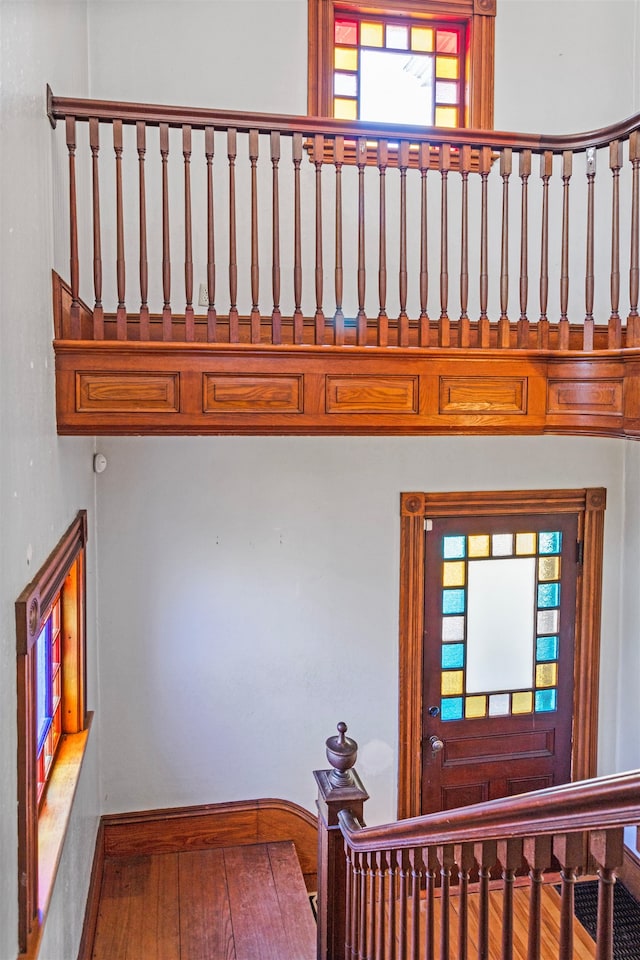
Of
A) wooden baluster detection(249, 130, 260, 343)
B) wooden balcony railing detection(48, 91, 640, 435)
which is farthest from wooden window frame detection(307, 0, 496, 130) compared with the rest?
wooden baluster detection(249, 130, 260, 343)

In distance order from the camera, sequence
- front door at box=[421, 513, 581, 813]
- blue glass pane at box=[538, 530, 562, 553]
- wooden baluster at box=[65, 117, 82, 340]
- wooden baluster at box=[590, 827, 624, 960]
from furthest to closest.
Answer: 1. blue glass pane at box=[538, 530, 562, 553]
2. front door at box=[421, 513, 581, 813]
3. wooden baluster at box=[65, 117, 82, 340]
4. wooden baluster at box=[590, 827, 624, 960]

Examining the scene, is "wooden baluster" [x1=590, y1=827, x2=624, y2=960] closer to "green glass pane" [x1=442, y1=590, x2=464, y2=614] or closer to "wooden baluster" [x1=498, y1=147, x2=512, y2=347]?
"wooden baluster" [x1=498, y1=147, x2=512, y2=347]

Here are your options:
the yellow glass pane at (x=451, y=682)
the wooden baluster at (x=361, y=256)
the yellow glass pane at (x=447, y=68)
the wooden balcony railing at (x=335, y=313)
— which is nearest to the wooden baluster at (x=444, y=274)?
the wooden balcony railing at (x=335, y=313)

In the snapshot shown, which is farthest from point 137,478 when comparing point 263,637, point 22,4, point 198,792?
point 22,4

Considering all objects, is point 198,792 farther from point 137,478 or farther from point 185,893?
point 137,478

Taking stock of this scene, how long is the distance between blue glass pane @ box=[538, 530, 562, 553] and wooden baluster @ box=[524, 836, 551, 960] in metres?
3.18

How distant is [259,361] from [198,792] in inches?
97.0

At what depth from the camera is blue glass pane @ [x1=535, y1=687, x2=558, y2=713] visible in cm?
436

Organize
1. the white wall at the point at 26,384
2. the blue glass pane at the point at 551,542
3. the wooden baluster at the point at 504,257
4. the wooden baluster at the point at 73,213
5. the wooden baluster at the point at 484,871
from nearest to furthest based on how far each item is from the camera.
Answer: the wooden baluster at the point at 484,871, the white wall at the point at 26,384, the wooden baluster at the point at 73,213, the wooden baluster at the point at 504,257, the blue glass pane at the point at 551,542

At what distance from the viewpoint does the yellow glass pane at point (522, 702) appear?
4332 mm

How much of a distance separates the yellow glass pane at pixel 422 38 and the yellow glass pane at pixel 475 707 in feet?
11.9

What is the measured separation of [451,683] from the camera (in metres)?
4.25

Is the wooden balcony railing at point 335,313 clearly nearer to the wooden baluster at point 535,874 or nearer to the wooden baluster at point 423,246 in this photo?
the wooden baluster at point 423,246

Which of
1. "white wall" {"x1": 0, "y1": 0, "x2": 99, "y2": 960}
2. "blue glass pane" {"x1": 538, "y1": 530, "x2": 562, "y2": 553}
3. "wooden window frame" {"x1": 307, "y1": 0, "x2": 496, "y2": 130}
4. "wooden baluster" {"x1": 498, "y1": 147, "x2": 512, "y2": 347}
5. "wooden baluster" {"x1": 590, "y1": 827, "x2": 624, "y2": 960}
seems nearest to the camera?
"wooden baluster" {"x1": 590, "y1": 827, "x2": 624, "y2": 960}
